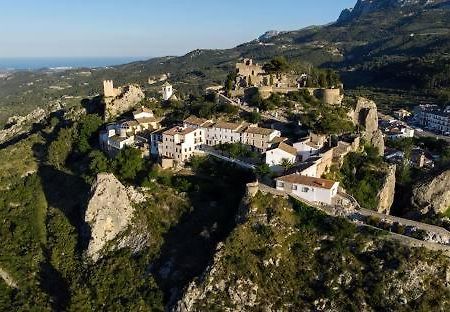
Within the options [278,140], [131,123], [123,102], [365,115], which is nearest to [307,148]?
[278,140]

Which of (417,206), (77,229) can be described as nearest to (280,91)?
(417,206)

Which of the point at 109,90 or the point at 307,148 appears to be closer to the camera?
the point at 307,148

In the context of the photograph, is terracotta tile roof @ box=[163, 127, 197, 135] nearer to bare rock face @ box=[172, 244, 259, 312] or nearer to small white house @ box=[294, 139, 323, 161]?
small white house @ box=[294, 139, 323, 161]

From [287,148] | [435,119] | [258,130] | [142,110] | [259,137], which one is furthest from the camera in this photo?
[435,119]

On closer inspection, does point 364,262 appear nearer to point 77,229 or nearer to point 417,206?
point 417,206

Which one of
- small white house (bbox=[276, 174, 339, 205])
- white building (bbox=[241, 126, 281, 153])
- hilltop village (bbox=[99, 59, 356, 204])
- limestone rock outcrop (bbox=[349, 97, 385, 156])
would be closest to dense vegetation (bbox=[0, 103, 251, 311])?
hilltop village (bbox=[99, 59, 356, 204])

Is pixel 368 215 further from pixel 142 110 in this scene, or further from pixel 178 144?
pixel 142 110

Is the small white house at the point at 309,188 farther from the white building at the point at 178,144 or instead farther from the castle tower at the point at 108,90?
the castle tower at the point at 108,90
